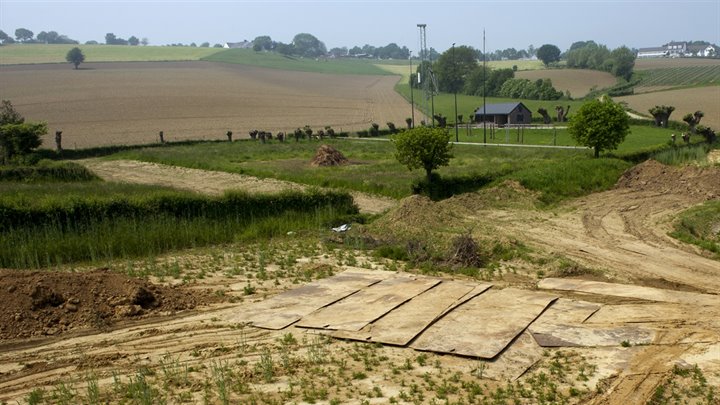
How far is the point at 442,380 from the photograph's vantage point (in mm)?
10336

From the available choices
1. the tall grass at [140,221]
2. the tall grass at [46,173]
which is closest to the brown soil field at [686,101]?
the tall grass at [140,221]

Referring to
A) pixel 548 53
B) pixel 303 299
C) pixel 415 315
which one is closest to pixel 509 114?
pixel 303 299

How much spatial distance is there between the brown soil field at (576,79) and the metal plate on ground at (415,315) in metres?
69.6

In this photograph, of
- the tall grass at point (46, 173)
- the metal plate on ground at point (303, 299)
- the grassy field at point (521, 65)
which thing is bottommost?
the metal plate on ground at point (303, 299)

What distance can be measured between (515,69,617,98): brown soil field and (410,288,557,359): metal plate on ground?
69.9 meters

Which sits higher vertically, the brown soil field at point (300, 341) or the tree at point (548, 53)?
the tree at point (548, 53)

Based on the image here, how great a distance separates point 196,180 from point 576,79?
74349 mm

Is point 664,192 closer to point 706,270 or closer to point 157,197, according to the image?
point 706,270

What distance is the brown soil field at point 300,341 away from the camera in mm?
10102

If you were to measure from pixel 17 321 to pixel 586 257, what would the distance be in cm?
1298

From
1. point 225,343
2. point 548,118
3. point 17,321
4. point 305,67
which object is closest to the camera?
point 225,343

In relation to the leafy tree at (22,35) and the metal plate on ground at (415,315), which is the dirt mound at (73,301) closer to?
the metal plate on ground at (415,315)

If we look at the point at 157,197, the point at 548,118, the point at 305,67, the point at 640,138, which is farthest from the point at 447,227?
the point at 305,67

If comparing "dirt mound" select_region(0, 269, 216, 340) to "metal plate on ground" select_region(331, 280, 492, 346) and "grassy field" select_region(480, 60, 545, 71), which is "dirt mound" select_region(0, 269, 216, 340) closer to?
"metal plate on ground" select_region(331, 280, 492, 346)
